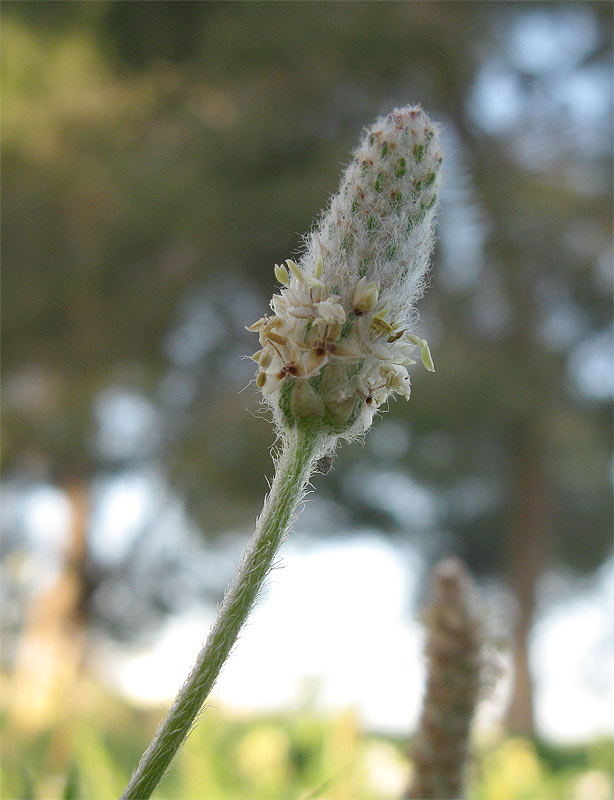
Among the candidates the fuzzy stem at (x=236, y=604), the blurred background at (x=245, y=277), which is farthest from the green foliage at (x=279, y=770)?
the blurred background at (x=245, y=277)

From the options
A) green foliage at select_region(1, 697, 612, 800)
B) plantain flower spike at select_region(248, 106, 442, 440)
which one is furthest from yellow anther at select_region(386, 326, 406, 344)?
green foliage at select_region(1, 697, 612, 800)

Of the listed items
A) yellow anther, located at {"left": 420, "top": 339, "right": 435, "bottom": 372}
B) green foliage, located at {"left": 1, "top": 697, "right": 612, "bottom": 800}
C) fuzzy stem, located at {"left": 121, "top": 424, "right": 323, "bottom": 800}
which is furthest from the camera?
green foliage, located at {"left": 1, "top": 697, "right": 612, "bottom": 800}

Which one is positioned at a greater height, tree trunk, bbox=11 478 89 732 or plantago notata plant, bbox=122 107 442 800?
tree trunk, bbox=11 478 89 732

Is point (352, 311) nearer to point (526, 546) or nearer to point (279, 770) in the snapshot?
point (279, 770)

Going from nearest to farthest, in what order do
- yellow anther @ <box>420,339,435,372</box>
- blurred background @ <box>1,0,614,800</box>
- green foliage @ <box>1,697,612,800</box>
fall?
1. yellow anther @ <box>420,339,435,372</box>
2. green foliage @ <box>1,697,612,800</box>
3. blurred background @ <box>1,0,614,800</box>

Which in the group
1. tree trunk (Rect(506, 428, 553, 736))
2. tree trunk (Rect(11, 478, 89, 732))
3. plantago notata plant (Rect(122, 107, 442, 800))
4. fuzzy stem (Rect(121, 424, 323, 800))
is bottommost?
fuzzy stem (Rect(121, 424, 323, 800))

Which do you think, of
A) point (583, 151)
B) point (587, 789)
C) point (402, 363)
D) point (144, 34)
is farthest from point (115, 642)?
point (402, 363)

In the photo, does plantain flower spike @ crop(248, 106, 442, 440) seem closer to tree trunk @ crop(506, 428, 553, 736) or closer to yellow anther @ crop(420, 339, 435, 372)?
yellow anther @ crop(420, 339, 435, 372)
